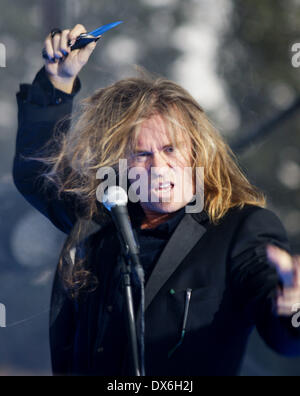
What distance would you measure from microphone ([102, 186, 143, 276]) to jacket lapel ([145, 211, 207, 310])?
260 millimetres

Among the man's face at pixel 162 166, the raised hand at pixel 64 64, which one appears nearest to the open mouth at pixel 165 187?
the man's face at pixel 162 166

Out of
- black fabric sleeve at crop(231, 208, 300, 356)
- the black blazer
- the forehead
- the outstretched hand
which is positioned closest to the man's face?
the forehead

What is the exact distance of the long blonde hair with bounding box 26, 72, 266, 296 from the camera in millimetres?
1372

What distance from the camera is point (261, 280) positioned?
3.30 ft

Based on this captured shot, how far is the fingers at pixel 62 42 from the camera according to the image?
1312mm

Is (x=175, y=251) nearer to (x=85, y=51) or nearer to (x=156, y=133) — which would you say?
(x=156, y=133)

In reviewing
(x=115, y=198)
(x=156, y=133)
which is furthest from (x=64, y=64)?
(x=115, y=198)

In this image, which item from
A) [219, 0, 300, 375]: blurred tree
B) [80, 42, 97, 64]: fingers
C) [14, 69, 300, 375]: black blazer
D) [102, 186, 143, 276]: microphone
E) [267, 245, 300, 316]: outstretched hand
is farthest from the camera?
[219, 0, 300, 375]: blurred tree

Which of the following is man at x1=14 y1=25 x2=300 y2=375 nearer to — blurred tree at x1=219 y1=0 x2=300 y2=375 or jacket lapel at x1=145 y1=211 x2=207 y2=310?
jacket lapel at x1=145 y1=211 x2=207 y2=310

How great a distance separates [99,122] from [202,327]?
0.82 meters

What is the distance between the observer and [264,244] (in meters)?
1.12

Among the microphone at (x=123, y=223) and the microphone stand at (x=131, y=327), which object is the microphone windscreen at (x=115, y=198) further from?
the microphone stand at (x=131, y=327)
